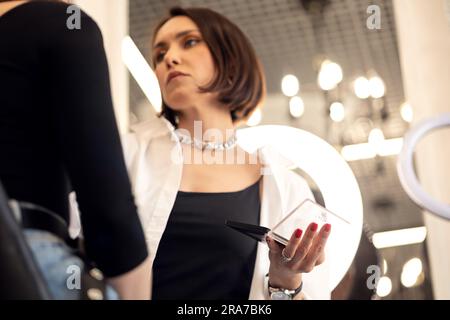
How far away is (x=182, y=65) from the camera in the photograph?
120 centimetres

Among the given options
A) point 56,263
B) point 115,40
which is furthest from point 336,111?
point 56,263

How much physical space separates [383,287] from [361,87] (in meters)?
0.53

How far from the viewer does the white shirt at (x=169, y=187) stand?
1.08 meters

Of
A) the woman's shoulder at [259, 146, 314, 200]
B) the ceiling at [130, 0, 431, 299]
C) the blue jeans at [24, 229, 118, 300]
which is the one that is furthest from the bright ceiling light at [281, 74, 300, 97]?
the blue jeans at [24, 229, 118, 300]

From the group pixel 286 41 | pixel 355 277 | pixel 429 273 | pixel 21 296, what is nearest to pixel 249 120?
pixel 286 41

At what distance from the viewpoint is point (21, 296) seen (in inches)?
27.5

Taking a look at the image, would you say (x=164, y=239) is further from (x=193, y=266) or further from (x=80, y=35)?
(x=80, y=35)

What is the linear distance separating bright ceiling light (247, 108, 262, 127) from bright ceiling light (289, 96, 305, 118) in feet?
0.20

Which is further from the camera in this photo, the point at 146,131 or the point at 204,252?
the point at 146,131

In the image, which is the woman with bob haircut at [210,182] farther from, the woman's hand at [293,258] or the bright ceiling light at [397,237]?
the bright ceiling light at [397,237]

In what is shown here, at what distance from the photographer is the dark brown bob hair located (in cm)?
120

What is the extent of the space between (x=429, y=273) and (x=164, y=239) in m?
0.52

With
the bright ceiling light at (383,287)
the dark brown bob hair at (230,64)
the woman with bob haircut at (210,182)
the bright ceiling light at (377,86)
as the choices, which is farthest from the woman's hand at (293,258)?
the bright ceiling light at (377,86)

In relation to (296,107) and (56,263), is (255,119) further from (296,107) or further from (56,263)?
(56,263)
